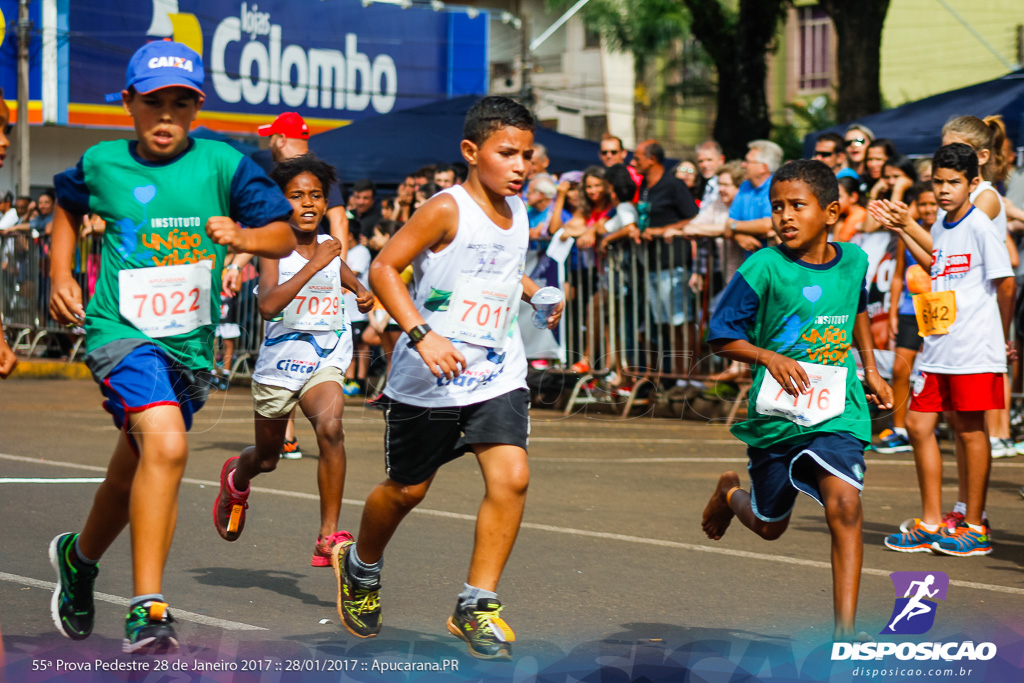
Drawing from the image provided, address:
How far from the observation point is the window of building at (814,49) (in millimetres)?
44844

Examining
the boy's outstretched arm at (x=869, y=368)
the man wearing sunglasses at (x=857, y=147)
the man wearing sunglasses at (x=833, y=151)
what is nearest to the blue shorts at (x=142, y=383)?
the boy's outstretched arm at (x=869, y=368)

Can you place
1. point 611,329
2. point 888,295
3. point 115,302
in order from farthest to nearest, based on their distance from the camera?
1. point 611,329
2. point 888,295
3. point 115,302

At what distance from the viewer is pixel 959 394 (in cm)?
648

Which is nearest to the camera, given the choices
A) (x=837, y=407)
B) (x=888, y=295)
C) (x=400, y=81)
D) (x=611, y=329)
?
(x=837, y=407)

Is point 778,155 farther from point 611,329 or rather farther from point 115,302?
point 115,302

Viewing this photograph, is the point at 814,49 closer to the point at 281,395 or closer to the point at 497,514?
the point at 281,395

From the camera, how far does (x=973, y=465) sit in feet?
21.1

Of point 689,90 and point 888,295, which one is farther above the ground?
point 689,90

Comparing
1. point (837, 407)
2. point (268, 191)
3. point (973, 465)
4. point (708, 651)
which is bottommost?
point (708, 651)

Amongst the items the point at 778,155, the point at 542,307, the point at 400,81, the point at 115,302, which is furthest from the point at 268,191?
the point at 400,81

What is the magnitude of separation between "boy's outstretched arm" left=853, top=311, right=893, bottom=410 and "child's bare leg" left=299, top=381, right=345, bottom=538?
224 centimetres

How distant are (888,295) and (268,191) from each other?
23.8ft

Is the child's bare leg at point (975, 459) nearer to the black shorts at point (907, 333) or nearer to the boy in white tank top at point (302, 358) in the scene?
A: the black shorts at point (907, 333)

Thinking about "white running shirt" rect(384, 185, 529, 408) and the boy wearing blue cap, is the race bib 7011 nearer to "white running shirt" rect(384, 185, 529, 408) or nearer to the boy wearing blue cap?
"white running shirt" rect(384, 185, 529, 408)
